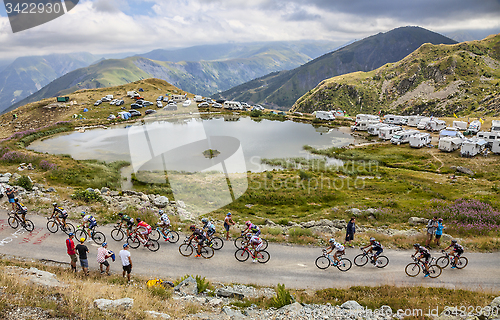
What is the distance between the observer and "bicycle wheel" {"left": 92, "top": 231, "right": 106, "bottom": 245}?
20.3 meters

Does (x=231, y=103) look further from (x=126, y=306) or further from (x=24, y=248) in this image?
(x=126, y=306)

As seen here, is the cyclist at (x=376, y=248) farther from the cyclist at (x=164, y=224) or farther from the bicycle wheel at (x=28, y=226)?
the bicycle wheel at (x=28, y=226)

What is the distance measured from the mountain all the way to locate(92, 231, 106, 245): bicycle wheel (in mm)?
151117

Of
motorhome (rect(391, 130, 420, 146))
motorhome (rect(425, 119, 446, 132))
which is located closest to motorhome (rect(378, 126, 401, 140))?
motorhome (rect(391, 130, 420, 146))

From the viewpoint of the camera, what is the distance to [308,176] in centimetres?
4588

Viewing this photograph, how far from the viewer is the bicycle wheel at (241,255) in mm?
18906

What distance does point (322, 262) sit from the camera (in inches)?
727

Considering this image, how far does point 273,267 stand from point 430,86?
18932cm

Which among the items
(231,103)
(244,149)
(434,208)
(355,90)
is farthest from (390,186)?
(355,90)

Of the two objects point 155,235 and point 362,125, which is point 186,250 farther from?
point 362,125

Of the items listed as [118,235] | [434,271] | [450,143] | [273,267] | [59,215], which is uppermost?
[59,215]

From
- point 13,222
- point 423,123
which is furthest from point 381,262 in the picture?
point 423,123

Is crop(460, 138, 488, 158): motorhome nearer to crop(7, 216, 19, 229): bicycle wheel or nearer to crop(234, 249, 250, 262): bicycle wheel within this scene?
crop(234, 249, 250, 262): bicycle wheel

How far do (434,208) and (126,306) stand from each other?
33.2 metres
